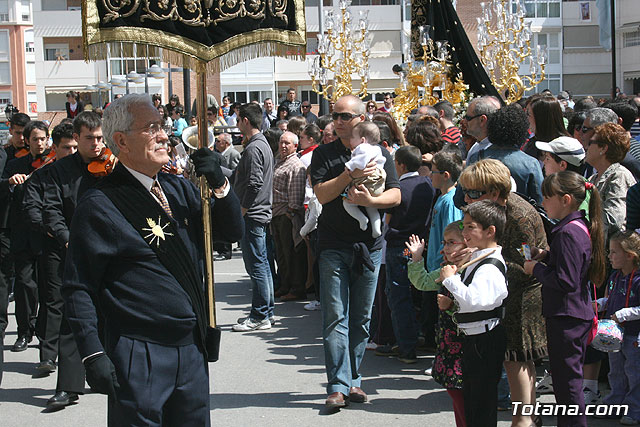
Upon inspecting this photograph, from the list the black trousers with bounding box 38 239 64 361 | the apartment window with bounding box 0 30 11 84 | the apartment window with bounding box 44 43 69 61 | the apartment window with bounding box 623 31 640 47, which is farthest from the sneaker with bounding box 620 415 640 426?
the apartment window with bounding box 0 30 11 84

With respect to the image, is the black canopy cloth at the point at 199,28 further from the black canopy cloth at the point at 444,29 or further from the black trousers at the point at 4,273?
the black canopy cloth at the point at 444,29

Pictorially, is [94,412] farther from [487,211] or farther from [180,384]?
[487,211]

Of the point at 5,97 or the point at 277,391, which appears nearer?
the point at 277,391

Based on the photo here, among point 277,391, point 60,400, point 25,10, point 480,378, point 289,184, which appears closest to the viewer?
point 480,378

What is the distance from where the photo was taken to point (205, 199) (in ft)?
14.5

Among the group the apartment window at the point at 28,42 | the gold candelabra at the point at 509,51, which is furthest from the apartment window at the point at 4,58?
the gold candelabra at the point at 509,51

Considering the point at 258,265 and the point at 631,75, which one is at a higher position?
the point at 631,75

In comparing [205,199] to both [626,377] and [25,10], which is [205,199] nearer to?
[626,377]

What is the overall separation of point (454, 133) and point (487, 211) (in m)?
4.88

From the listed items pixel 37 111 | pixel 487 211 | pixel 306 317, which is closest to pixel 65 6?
pixel 37 111

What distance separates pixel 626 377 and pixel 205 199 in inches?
138

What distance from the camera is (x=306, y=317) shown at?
988cm

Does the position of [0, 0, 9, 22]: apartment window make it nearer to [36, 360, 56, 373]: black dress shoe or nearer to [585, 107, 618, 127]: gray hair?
[36, 360, 56, 373]: black dress shoe

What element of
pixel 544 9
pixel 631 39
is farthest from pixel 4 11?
pixel 631 39
